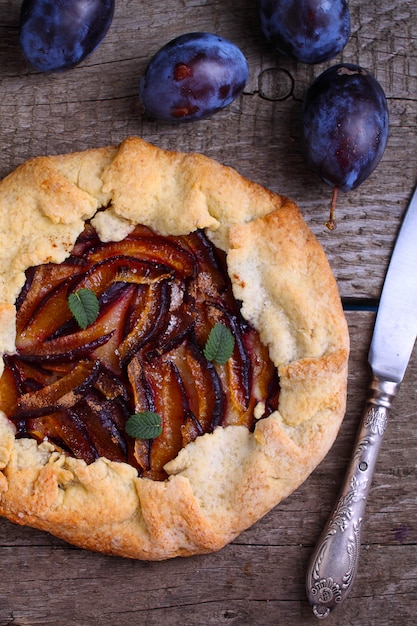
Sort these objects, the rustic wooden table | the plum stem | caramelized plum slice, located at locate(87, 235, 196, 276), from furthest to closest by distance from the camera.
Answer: the rustic wooden table < the plum stem < caramelized plum slice, located at locate(87, 235, 196, 276)

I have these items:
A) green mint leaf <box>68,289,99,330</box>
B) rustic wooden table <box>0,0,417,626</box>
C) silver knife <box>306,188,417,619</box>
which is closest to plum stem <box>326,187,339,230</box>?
rustic wooden table <box>0,0,417,626</box>

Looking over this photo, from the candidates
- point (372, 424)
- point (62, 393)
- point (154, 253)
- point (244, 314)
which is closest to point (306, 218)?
point (244, 314)

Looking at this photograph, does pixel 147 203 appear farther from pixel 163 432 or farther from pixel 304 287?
pixel 163 432

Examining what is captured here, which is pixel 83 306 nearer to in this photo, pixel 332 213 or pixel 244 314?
pixel 244 314

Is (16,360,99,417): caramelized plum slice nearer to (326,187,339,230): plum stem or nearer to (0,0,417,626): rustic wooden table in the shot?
(0,0,417,626): rustic wooden table

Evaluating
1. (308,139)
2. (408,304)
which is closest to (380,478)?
(408,304)

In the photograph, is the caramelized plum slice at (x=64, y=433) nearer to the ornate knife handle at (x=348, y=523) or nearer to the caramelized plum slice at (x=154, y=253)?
the caramelized plum slice at (x=154, y=253)

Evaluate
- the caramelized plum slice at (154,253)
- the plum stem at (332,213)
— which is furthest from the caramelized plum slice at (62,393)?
the plum stem at (332,213)
